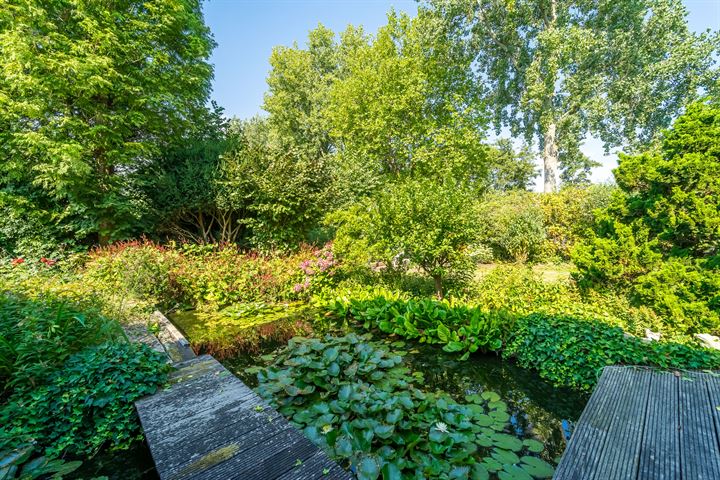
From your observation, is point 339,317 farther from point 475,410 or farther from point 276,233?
point 276,233

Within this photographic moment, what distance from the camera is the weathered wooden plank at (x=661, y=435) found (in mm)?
1386

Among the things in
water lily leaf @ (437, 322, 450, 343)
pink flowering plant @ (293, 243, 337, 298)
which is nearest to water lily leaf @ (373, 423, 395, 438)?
water lily leaf @ (437, 322, 450, 343)

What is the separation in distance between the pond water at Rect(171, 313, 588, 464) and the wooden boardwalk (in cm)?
73

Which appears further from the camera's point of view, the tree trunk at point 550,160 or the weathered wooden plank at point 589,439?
the tree trunk at point 550,160

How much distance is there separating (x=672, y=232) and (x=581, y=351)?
2440mm

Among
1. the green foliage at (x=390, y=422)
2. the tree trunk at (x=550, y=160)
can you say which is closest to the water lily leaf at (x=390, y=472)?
the green foliage at (x=390, y=422)

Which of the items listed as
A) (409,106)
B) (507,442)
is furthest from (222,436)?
(409,106)

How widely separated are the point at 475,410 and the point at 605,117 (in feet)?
Answer: 53.1

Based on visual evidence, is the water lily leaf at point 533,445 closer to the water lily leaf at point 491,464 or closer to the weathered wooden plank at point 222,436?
the water lily leaf at point 491,464

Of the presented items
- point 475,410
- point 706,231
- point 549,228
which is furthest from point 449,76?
point 475,410

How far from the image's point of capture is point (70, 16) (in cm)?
720

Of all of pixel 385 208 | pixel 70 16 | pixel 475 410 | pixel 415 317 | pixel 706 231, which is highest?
pixel 70 16

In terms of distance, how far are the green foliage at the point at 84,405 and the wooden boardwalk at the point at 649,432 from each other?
298 cm

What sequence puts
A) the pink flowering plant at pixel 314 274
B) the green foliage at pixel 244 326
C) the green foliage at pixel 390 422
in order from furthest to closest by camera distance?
the pink flowering plant at pixel 314 274, the green foliage at pixel 244 326, the green foliage at pixel 390 422
